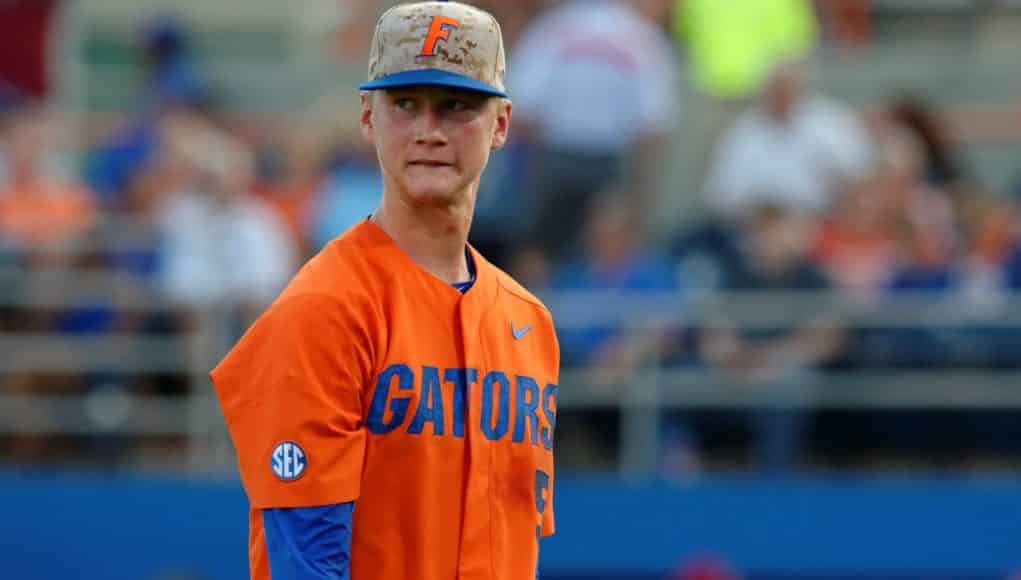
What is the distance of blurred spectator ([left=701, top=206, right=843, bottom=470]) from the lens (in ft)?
28.8

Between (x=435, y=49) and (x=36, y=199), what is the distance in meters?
7.19

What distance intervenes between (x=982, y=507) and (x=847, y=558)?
26.0 inches

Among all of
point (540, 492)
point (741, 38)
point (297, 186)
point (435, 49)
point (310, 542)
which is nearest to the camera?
point (310, 542)

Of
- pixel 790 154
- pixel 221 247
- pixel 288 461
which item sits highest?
pixel 790 154

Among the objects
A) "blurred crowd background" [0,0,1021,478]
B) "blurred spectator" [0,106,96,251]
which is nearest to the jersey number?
"blurred crowd background" [0,0,1021,478]

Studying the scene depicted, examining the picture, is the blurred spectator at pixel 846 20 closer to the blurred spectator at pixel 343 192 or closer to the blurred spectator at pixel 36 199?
the blurred spectator at pixel 343 192

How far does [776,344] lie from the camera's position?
29.5 ft

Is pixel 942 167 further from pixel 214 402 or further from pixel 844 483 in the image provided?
pixel 214 402

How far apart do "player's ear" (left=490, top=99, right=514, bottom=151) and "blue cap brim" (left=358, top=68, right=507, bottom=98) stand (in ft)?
0.43

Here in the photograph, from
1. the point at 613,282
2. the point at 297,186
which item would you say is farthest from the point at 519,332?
the point at 297,186

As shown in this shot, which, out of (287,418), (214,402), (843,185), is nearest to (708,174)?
(843,185)

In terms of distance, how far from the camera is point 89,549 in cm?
931

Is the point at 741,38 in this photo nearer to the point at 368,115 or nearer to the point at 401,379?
the point at 368,115

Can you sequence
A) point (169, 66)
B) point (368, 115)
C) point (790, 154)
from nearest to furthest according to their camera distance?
point (368, 115) < point (790, 154) < point (169, 66)
